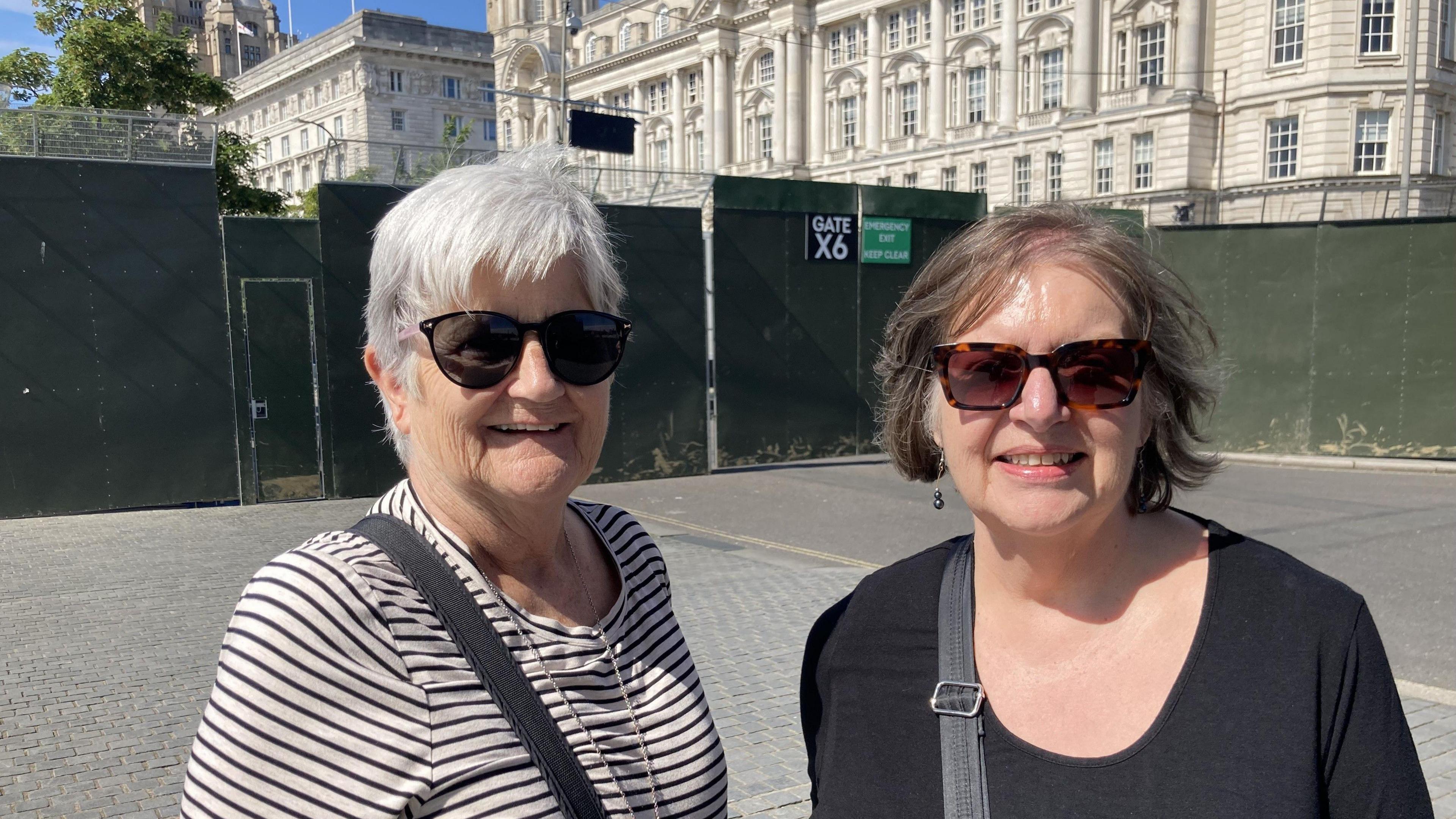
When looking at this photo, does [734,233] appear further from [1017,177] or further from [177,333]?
[1017,177]

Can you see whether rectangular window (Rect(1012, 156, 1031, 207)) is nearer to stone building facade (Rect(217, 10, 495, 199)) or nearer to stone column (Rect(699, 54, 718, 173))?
stone column (Rect(699, 54, 718, 173))

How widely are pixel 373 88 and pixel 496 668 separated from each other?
94628 mm

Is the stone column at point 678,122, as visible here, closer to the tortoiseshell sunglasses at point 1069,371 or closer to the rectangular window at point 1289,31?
the rectangular window at point 1289,31

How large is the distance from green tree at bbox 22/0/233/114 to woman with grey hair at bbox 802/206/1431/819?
76.0 feet

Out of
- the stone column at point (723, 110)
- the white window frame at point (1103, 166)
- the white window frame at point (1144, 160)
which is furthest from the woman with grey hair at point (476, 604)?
the stone column at point (723, 110)

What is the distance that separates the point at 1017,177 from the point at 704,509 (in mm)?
46740

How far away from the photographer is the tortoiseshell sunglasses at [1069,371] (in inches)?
78.5

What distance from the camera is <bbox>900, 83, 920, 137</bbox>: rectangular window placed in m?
61.0

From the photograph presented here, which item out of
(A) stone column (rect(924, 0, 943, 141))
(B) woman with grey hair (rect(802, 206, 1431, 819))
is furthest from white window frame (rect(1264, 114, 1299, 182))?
(B) woman with grey hair (rect(802, 206, 1431, 819))

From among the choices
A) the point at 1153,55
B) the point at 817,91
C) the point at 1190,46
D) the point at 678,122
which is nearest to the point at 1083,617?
the point at 1190,46

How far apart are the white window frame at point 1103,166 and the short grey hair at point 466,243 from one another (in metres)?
51.1

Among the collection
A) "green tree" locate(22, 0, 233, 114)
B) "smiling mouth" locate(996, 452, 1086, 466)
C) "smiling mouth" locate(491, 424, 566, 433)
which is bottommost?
"smiling mouth" locate(996, 452, 1086, 466)

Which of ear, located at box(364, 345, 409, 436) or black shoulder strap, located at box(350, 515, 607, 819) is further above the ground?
ear, located at box(364, 345, 409, 436)

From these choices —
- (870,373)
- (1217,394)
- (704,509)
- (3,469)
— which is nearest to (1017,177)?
(870,373)
